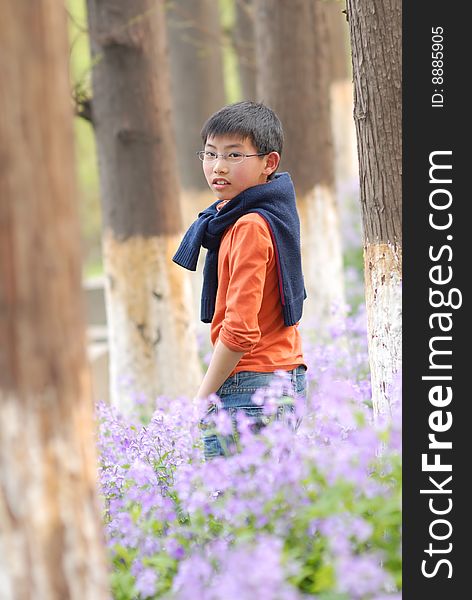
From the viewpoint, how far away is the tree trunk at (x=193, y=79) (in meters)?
10.0

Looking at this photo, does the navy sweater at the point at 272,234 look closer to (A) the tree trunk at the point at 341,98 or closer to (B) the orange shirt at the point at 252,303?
(B) the orange shirt at the point at 252,303

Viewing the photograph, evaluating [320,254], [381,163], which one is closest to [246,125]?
[381,163]

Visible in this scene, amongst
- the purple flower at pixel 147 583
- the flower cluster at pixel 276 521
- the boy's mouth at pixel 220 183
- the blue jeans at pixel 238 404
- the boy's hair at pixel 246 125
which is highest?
the boy's hair at pixel 246 125

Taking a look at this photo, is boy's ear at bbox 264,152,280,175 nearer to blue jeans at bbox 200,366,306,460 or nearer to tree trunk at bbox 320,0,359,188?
blue jeans at bbox 200,366,306,460

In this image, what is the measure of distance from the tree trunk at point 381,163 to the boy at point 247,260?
0.34m

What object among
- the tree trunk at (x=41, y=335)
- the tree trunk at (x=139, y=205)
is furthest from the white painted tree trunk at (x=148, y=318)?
the tree trunk at (x=41, y=335)

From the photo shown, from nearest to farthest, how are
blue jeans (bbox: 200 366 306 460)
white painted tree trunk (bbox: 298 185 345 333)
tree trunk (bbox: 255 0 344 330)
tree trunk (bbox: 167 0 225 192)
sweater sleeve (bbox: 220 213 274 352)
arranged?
sweater sleeve (bbox: 220 213 274 352), blue jeans (bbox: 200 366 306 460), tree trunk (bbox: 255 0 344 330), white painted tree trunk (bbox: 298 185 345 333), tree trunk (bbox: 167 0 225 192)

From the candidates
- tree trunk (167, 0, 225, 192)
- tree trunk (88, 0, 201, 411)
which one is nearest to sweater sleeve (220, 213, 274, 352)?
tree trunk (88, 0, 201, 411)

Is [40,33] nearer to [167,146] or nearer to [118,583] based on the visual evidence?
[118,583]

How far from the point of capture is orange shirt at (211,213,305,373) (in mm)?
3775

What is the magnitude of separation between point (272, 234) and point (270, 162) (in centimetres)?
37

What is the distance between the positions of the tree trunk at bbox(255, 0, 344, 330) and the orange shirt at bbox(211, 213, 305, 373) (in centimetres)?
379

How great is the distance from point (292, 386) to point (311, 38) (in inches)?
178

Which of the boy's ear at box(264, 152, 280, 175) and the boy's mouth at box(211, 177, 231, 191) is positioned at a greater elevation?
the boy's ear at box(264, 152, 280, 175)
